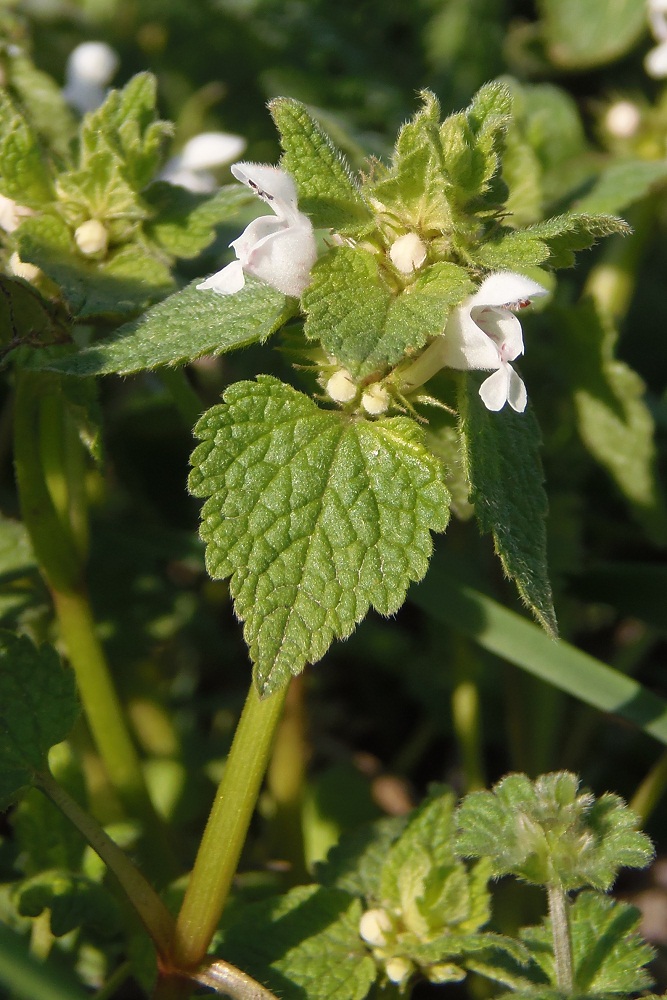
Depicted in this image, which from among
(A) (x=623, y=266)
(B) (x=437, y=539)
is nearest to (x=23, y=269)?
(B) (x=437, y=539)

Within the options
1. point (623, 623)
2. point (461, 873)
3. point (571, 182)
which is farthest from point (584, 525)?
point (461, 873)

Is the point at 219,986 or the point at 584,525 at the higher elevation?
the point at 219,986

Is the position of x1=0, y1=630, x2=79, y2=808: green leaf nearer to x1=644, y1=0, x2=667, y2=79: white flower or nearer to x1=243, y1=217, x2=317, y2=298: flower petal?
x1=243, y1=217, x2=317, y2=298: flower petal

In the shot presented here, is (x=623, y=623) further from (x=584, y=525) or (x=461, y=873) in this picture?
(x=461, y=873)

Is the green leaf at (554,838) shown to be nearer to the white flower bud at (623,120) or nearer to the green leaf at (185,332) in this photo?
the green leaf at (185,332)

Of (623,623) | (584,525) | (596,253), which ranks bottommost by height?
(623,623)

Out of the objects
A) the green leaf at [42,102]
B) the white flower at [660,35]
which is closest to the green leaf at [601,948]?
the green leaf at [42,102]
